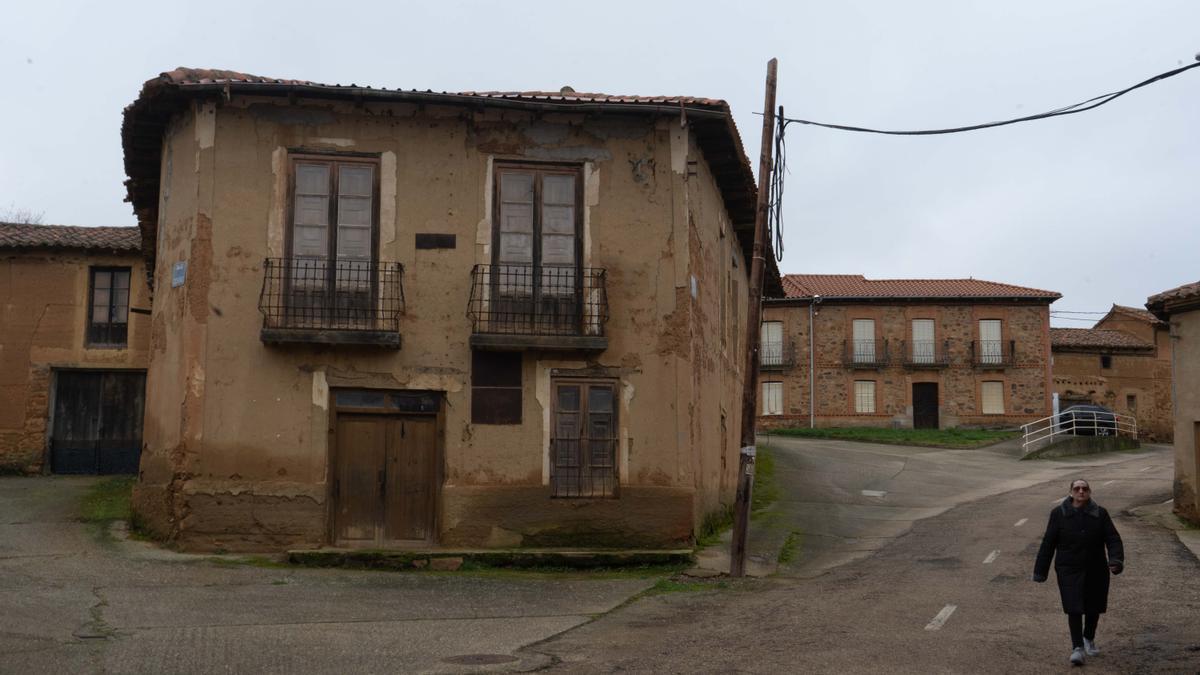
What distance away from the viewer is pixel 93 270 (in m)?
25.7

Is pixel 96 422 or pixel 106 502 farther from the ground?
pixel 96 422

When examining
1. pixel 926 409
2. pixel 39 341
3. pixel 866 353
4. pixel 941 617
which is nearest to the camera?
pixel 941 617

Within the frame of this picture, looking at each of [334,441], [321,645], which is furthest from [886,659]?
[334,441]

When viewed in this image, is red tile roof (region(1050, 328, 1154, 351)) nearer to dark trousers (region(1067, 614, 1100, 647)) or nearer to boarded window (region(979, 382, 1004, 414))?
boarded window (region(979, 382, 1004, 414))

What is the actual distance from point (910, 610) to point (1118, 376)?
41.1 m

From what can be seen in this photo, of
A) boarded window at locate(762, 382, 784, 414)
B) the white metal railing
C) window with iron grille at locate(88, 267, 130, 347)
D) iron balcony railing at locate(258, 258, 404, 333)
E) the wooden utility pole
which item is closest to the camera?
the wooden utility pole

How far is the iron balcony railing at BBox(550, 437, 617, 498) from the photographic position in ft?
50.7

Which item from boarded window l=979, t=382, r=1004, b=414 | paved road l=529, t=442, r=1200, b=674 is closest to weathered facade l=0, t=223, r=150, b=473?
paved road l=529, t=442, r=1200, b=674

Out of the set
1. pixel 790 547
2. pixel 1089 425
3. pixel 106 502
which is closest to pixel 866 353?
pixel 1089 425

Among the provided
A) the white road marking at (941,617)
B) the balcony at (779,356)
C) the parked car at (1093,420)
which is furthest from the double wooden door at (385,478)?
the balcony at (779,356)

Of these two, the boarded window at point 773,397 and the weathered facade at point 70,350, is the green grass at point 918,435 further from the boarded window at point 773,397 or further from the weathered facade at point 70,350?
the weathered facade at point 70,350

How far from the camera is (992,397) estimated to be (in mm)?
46562

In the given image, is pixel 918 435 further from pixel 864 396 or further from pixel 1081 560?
pixel 1081 560

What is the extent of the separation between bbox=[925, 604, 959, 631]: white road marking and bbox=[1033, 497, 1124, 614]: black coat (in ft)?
4.17
